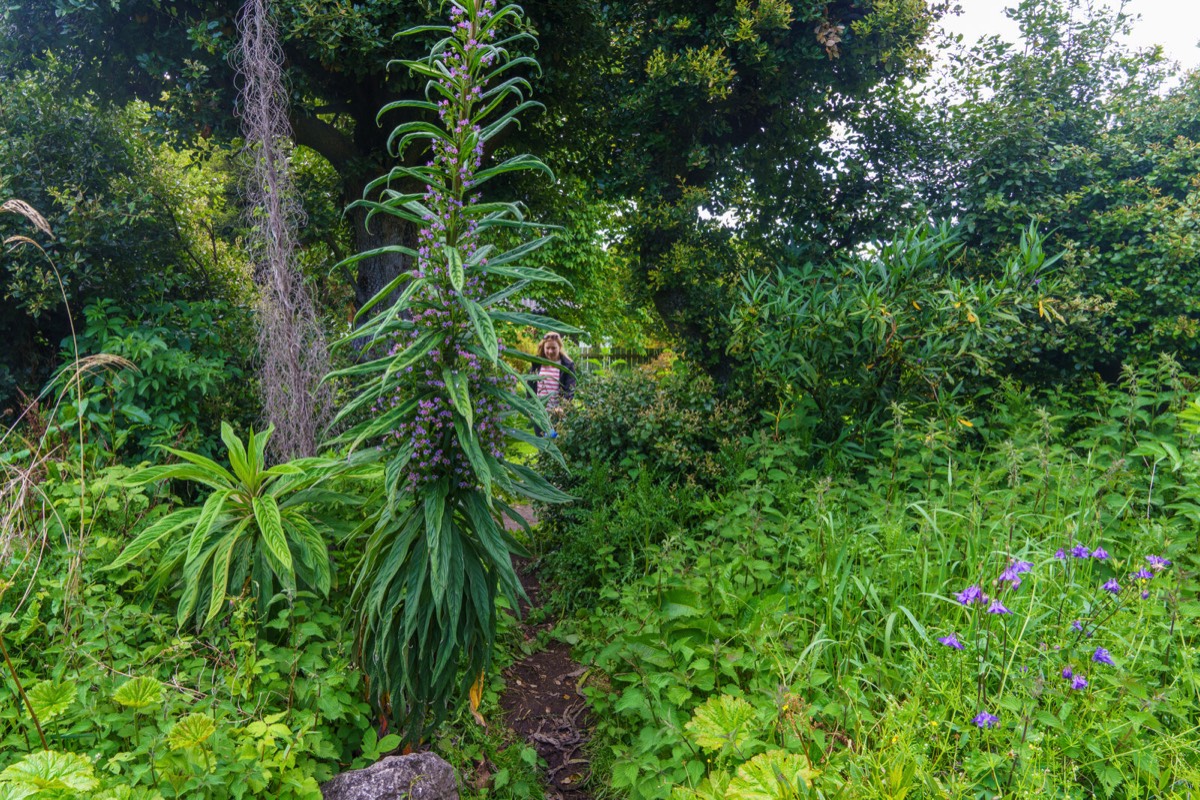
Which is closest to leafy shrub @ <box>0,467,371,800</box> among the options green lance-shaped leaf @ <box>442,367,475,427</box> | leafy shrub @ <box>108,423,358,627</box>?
leafy shrub @ <box>108,423,358,627</box>

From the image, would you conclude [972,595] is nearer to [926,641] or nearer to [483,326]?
[926,641]

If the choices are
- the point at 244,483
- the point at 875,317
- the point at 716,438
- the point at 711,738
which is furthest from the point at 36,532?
the point at 875,317

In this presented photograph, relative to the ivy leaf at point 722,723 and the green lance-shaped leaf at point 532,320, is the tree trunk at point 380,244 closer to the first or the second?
the green lance-shaped leaf at point 532,320

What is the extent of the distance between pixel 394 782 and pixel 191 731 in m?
0.68

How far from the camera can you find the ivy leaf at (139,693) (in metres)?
1.94

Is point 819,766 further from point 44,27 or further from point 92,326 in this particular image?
point 44,27

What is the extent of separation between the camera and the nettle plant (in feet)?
6.21

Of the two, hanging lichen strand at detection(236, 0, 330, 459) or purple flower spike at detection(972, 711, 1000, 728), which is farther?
hanging lichen strand at detection(236, 0, 330, 459)

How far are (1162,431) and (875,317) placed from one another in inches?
63.2

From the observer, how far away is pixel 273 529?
2732mm

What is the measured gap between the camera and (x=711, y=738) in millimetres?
1930

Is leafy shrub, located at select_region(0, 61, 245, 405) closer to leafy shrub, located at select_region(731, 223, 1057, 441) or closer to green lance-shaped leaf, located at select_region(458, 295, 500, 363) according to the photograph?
green lance-shaped leaf, located at select_region(458, 295, 500, 363)

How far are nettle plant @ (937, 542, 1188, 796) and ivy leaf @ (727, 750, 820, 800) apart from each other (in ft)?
1.58

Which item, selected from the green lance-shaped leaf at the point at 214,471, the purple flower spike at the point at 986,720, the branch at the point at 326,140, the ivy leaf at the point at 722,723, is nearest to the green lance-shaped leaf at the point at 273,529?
the green lance-shaped leaf at the point at 214,471
